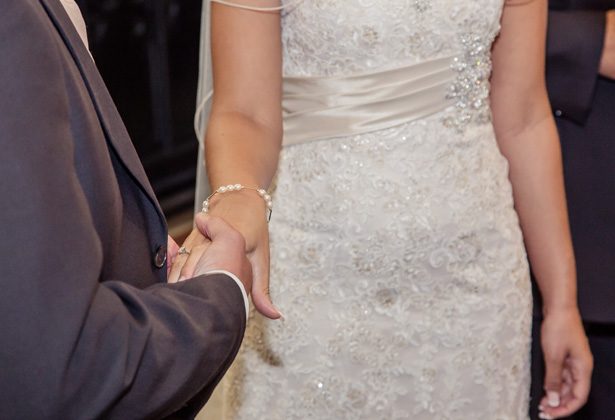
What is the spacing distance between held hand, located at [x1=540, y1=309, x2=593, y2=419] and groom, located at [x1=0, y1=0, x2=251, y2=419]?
3.37ft

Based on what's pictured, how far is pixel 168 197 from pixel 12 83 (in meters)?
4.81

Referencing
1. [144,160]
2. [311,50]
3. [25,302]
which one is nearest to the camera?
[25,302]

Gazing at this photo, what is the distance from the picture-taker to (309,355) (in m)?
1.53

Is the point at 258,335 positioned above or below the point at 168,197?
above

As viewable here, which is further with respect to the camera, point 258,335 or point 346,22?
point 258,335

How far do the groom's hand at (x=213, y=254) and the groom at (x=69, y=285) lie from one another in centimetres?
9

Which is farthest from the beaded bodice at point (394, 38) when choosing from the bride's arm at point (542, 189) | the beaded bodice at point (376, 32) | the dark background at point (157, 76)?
the dark background at point (157, 76)

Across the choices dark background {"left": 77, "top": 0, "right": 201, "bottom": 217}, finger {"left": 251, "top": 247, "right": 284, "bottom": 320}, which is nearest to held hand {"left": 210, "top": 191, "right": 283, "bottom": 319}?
finger {"left": 251, "top": 247, "right": 284, "bottom": 320}

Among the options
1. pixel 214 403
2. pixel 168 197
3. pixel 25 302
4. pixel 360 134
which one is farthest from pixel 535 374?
pixel 168 197

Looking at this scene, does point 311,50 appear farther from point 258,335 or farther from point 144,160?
point 144,160

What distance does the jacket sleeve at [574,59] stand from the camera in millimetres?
1976

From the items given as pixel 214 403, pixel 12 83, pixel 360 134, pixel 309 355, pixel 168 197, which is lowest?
pixel 168 197

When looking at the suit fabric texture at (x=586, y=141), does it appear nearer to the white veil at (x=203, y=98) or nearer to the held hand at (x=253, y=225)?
the white veil at (x=203, y=98)

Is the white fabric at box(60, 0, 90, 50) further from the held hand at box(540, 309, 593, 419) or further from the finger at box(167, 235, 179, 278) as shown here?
the held hand at box(540, 309, 593, 419)
